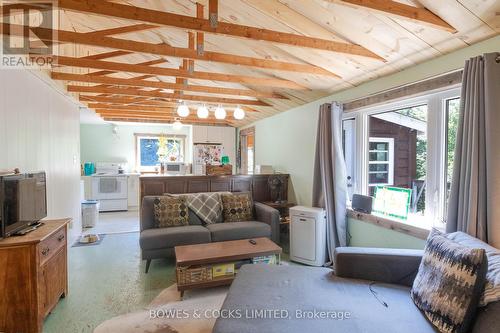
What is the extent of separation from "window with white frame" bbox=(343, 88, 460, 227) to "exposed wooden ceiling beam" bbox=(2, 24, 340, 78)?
30.8 inches

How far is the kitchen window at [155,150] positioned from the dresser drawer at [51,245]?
17.6 feet

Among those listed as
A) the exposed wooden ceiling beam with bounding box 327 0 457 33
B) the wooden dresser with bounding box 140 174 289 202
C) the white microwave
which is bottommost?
the wooden dresser with bounding box 140 174 289 202

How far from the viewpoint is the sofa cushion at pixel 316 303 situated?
1.47 meters

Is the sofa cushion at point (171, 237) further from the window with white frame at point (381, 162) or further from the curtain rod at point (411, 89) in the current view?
the curtain rod at point (411, 89)

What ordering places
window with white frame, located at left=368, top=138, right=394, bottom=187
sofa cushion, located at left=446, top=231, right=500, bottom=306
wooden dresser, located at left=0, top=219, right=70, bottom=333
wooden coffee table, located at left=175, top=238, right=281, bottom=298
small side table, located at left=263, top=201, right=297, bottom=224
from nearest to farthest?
1. sofa cushion, located at left=446, top=231, right=500, bottom=306
2. wooden dresser, located at left=0, top=219, right=70, bottom=333
3. wooden coffee table, located at left=175, top=238, right=281, bottom=298
4. window with white frame, located at left=368, top=138, right=394, bottom=187
5. small side table, located at left=263, top=201, right=297, bottom=224

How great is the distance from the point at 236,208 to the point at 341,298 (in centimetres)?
244

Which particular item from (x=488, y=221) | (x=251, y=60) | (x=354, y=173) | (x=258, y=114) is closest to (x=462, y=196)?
(x=488, y=221)

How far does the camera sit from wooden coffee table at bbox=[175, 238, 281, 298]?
2.57 m

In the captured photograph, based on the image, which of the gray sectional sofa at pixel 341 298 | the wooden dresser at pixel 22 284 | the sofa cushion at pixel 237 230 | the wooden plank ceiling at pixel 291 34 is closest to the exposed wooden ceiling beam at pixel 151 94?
the wooden plank ceiling at pixel 291 34

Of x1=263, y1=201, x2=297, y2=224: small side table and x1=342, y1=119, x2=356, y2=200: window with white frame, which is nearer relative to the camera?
x1=342, y1=119, x2=356, y2=200: window with white frame

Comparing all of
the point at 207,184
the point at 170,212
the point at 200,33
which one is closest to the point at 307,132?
the point at 207,184

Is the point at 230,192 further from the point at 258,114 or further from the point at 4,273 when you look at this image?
the point at 4,273

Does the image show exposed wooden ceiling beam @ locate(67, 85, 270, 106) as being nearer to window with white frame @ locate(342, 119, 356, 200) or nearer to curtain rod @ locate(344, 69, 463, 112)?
window with white frame @ locate(342, 119, 356, 200)

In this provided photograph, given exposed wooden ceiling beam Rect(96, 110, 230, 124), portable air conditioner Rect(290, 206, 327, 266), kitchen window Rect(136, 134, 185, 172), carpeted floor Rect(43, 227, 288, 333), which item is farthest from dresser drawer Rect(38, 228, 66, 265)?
kitchen window Rect(136, 134, 185, 172)
